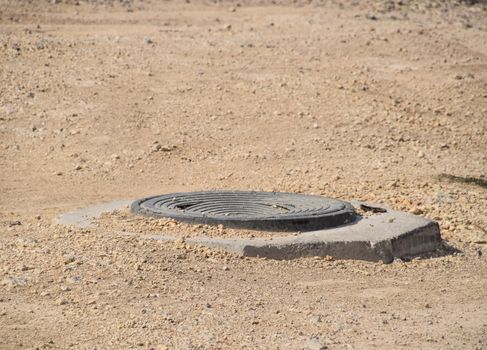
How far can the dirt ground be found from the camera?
20.9 ft

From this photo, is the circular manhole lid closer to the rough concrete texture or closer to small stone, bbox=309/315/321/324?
the rough concrete texture

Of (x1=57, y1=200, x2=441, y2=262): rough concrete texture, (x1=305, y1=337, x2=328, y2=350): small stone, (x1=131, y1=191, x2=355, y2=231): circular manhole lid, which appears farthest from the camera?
(x1=131, y1=191, x2=355, y2=231): circular manhole lid

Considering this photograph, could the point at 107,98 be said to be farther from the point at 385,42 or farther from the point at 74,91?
the point at 385,42

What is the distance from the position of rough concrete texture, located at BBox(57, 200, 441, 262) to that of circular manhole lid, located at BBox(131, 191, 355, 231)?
98 mm

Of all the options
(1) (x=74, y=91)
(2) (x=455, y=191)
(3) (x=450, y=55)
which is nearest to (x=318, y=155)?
(2) (x=455, y=191)

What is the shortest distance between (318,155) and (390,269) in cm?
434

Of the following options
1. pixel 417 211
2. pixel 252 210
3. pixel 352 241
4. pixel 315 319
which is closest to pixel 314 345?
pixel 315 319

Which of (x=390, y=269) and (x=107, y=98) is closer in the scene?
(x=390, y=269)

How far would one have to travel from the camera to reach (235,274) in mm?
7191

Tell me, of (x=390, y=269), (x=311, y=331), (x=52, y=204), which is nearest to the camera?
(x=311, y=331)

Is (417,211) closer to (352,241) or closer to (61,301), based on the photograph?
(352,241)

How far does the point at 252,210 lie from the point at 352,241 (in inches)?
45.0

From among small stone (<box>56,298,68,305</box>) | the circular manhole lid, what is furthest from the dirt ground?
the circular manhole lid

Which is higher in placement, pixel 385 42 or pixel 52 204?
pixel 385 42
